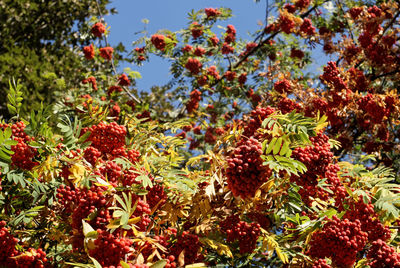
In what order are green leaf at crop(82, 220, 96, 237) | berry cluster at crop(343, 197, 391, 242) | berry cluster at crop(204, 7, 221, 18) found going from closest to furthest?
green leaf at crop(82, 220, 96, 237)
berry cluster at crop(343, 197, 391, 242)
berry cluster at crop(204, 7, 221, 18)

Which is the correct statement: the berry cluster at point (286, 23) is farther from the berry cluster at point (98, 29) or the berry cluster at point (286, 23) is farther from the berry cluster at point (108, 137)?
the berry cluster at point (108, 137)

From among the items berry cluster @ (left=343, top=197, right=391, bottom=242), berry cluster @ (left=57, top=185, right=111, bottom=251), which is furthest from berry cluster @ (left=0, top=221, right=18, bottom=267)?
berry cluster @ (left=343, top=197, right=391, bottom=242)

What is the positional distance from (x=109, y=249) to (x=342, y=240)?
1546mm

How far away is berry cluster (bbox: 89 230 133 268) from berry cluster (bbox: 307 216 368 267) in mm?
1402

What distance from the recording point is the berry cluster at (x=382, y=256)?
2608 millimetres

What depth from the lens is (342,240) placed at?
2.49 m

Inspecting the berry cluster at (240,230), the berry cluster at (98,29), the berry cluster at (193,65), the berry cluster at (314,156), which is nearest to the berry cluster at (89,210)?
the berry cluster at (240,230)

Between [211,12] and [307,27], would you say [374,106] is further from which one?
[211,12]

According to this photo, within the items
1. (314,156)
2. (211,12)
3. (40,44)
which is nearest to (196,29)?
(211,12)

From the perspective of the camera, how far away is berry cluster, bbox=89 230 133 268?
190 centimetres

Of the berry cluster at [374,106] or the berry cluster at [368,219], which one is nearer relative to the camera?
the berry cluster at [368,219]

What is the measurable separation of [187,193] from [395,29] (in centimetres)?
620

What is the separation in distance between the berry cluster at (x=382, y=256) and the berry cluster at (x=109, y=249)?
1827 millimetres

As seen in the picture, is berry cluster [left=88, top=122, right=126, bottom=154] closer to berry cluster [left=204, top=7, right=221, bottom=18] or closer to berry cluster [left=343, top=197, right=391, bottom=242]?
berry cluster [left=343, top=197, right=391, bottom=242]
